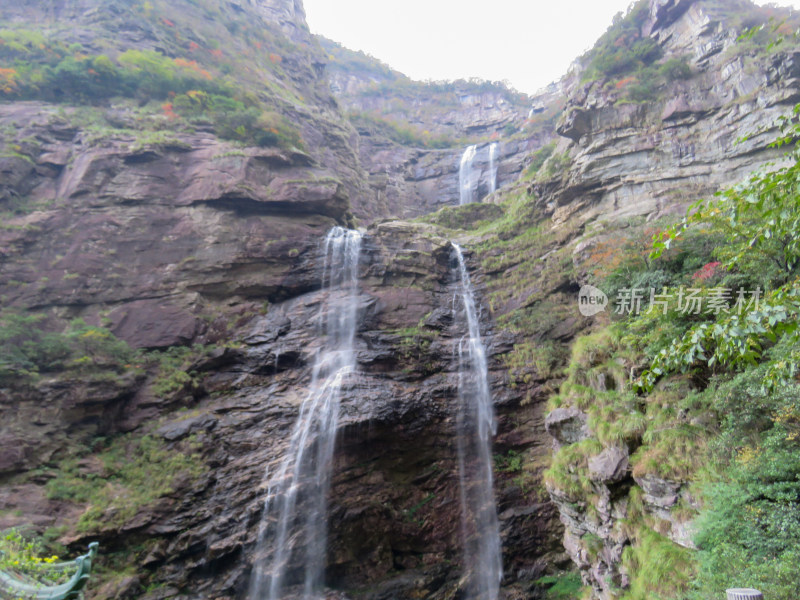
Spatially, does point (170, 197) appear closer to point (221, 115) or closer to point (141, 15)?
point (221, 115)

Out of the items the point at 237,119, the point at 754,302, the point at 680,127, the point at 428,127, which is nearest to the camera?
the point at 754,302

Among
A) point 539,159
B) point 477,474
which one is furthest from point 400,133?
point 477,474

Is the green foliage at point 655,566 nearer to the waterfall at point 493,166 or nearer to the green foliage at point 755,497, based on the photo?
the green foliage at point 755,497

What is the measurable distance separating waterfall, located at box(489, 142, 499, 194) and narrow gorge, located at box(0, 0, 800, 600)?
577 centimetres

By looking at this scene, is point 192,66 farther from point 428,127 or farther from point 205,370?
point 428,127

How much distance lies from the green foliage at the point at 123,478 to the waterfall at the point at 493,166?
929 inches

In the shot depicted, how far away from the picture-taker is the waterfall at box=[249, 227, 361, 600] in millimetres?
10031

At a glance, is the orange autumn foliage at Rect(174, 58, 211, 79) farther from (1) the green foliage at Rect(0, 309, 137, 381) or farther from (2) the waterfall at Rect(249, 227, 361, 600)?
(2) the waterfall at Rect(249, 227, 361, 600)

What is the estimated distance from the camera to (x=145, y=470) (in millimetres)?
11172

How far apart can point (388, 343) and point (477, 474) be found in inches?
193

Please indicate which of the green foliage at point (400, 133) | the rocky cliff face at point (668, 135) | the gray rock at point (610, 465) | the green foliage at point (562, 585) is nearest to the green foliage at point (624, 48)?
the rocky cliff face at point (668, 135)

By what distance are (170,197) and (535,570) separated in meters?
17.9

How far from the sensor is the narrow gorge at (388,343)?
23.2ft

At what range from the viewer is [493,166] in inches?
1171
